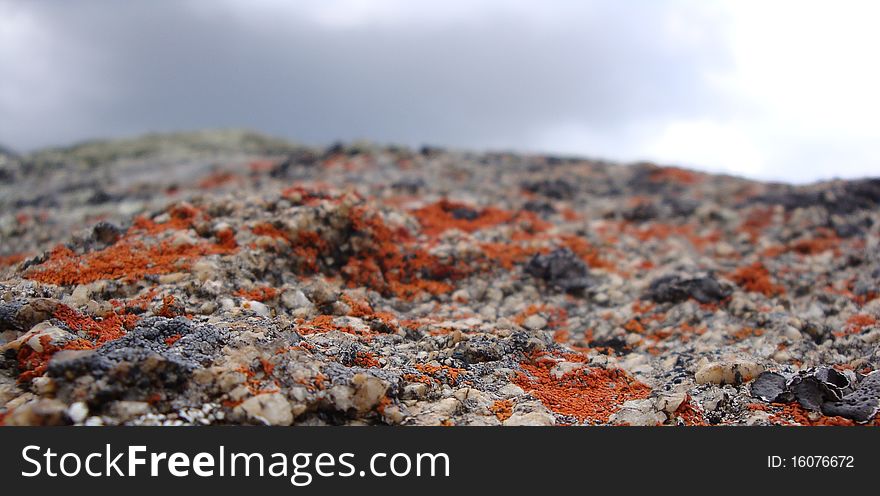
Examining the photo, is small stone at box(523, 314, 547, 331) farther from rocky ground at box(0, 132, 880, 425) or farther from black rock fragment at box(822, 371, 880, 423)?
black rock fragment at box(822, 371, 880, 423)

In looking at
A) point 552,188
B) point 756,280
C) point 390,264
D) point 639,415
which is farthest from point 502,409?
point 552,188

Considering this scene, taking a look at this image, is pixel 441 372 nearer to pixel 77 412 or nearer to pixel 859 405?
pixel 77 412

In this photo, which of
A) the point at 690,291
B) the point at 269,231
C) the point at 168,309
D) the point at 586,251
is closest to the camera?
the point at 168,309

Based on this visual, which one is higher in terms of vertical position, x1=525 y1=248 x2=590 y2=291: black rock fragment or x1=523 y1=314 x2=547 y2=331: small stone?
x1=525 y1=248 x2=590 y2=291: black rock fragment

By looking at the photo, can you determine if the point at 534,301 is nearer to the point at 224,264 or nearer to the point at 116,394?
the point at 224,264

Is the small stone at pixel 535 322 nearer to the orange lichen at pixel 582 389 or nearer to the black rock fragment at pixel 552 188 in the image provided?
the orange lichen at pixel 582 389

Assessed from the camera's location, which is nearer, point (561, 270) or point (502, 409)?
point (502, 409)

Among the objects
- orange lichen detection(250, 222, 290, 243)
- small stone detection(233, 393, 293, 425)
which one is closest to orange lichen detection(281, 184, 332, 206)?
orange lichen detection(250, 222, 290, 243)
